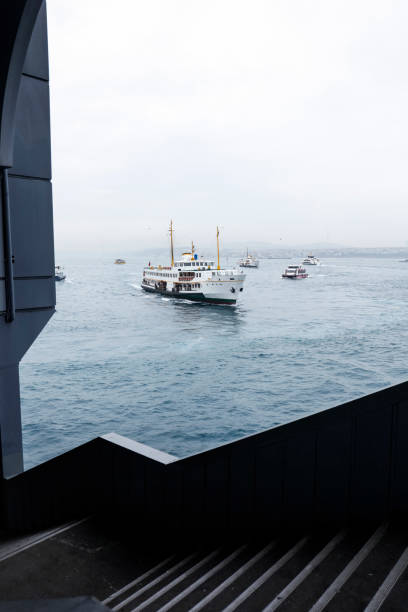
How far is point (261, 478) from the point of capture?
10.2 ft

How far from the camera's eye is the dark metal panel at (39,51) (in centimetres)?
430

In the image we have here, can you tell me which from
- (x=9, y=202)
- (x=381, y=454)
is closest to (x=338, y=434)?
(x=381, y=454)

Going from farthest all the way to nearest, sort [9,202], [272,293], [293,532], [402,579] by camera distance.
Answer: [272,293]
[9,202]
[293,532]
[402,579]

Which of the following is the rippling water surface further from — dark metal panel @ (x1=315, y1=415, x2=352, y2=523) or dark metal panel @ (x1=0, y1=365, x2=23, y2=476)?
dark metal panel @ (x1=315, y1=415, x2=352, y2=523)

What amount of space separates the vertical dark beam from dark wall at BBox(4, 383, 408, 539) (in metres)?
1.43

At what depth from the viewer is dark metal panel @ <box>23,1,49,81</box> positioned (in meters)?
4.30

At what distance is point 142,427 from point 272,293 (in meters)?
52.2

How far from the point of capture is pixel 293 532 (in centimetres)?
300

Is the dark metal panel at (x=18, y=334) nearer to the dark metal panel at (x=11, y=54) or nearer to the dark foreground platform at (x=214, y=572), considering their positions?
the dark metal panel at (x=11, y=54)

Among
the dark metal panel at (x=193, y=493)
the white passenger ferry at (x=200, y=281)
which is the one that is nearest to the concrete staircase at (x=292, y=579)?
Result: the dark metal panel at (x=193, y=493)

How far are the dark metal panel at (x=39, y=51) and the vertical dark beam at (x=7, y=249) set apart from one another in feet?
3.51

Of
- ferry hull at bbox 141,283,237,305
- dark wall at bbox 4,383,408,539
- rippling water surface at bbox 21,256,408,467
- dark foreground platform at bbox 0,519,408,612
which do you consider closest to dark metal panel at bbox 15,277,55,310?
dark wall at bbox 4,383,408,539

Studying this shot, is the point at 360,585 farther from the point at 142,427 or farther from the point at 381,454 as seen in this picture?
the point at 142,427

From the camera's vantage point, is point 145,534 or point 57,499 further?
point 57,499
